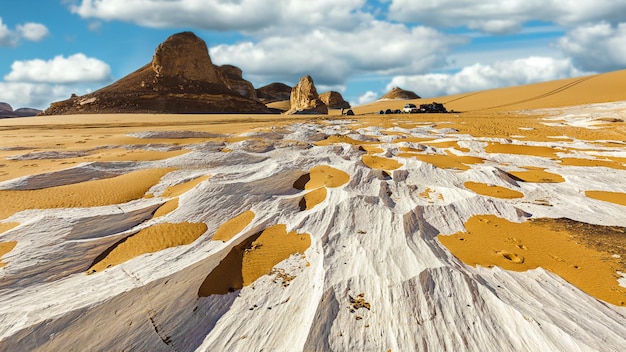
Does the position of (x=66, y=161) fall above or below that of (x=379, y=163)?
above

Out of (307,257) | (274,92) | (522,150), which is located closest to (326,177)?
(307,257)

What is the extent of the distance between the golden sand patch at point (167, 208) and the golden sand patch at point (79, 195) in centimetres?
67

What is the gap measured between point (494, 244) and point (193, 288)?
10.6 feet

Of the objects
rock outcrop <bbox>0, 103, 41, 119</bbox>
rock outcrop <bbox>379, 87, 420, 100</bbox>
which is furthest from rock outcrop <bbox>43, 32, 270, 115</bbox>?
rock outcrop <bbox>0, 103, 41, 119</bbox>

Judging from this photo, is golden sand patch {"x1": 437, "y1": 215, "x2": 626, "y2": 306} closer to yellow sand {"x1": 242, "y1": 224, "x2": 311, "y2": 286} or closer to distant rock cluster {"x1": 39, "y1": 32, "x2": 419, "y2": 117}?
yellow sand {"x1": 242, "y1": 224, "x2": 311, "y2": 286}

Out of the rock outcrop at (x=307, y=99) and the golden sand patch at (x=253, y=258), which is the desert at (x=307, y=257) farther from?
the rock outcrop at (x=307, y=99)

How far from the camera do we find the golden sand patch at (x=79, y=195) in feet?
13.6

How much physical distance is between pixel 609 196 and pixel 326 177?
15.7 feet

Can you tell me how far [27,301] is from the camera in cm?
238

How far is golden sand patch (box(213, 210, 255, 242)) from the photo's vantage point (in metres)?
3.62

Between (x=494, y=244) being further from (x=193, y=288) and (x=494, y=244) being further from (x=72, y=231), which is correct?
(x=72, y=231)

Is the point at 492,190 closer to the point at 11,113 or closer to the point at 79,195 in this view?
the point at 79,195

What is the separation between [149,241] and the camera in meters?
3.42

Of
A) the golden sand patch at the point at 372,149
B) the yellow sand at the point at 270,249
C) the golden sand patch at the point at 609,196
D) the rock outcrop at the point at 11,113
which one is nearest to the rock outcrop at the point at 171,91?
the golden sand patch at the point at 372,149
